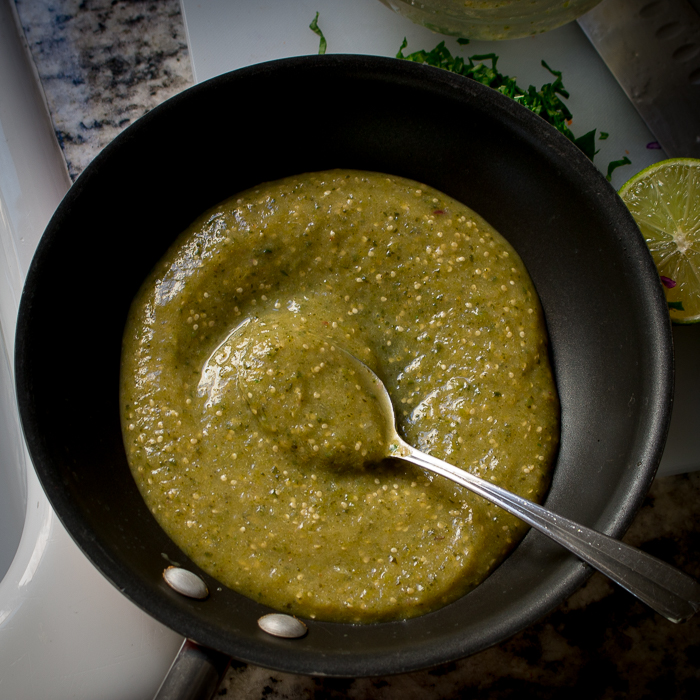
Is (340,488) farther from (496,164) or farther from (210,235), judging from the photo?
(496,164)

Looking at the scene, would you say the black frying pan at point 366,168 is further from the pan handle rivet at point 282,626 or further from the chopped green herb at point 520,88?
the chopped green herb at point 520,88

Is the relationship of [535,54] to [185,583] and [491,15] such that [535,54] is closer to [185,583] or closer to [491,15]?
[491,15]

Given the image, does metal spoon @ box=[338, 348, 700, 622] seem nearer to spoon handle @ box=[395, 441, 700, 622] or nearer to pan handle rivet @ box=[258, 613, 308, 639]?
spoon handle @ box=[395, 441, 700, 622]

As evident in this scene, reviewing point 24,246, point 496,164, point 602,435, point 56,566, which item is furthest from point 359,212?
point 56,566

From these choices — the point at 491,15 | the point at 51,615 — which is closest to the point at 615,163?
the point at 491,15

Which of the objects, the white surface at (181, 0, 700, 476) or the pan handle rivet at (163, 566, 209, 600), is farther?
the white surface at (181, 0, 700, 476)

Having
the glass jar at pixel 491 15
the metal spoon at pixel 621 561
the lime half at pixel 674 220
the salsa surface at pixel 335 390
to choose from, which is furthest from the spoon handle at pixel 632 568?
the glass jar at pixel 491 15

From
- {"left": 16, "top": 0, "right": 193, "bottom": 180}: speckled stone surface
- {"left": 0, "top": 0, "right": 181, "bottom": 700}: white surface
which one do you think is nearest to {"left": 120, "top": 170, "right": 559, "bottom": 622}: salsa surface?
{"left": 0, "top": 0, "right": 181, "bottom": 700}: white surface
